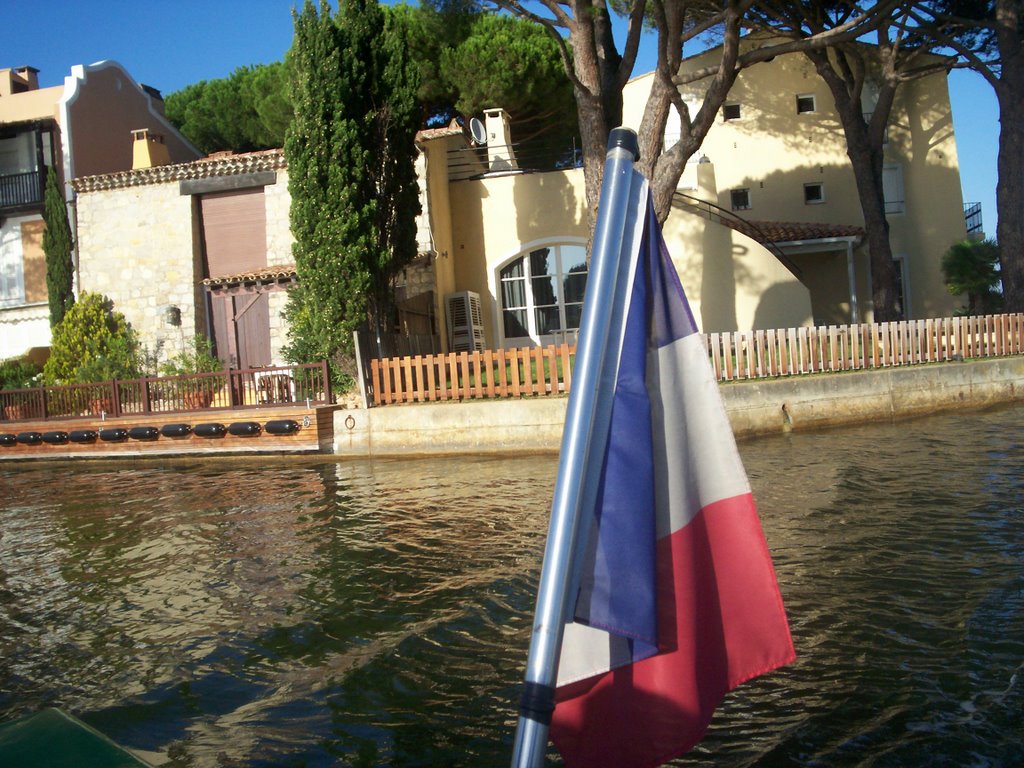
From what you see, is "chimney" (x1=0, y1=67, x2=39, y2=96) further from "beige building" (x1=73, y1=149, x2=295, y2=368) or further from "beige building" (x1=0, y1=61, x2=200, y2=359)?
"beige building" (x1=73, y1=149, x2=295, y2=368)

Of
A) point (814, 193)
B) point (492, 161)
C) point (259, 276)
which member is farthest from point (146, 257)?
point (814, 193)

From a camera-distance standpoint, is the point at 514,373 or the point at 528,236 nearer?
the point at 514,373

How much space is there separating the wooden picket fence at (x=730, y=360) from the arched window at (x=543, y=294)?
258 inches

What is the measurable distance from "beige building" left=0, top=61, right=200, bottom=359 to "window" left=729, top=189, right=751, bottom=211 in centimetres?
1587

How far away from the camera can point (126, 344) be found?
2234 cm

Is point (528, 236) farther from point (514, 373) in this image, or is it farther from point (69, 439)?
point (69, 439)

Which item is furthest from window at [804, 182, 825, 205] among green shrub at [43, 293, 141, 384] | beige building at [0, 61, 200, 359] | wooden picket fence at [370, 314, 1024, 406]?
green shrub at [43, 293, 141, 384]

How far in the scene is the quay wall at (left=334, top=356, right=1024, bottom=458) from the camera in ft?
46.2

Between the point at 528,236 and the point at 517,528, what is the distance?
1456 centimetres

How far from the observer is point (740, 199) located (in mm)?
25516

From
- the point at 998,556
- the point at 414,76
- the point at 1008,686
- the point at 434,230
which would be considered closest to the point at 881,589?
the point at 998,556

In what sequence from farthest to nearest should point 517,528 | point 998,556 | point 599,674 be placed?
point 517,528 < point 998,556 < point 599,674

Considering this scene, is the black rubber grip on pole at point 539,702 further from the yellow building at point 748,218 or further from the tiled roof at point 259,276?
the tiled roof at point 259,276

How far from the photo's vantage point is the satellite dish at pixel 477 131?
22.5m
